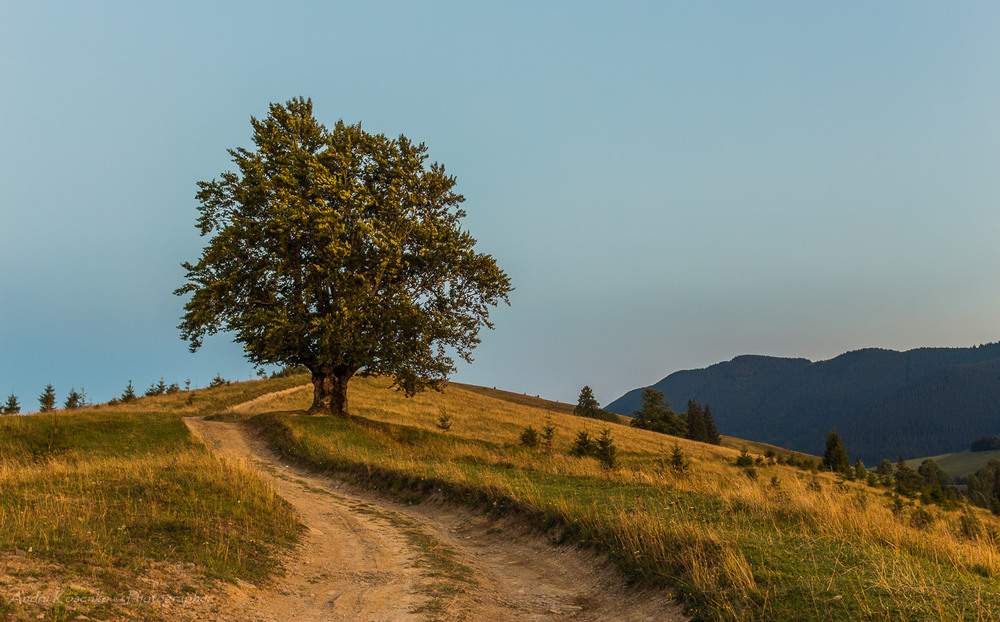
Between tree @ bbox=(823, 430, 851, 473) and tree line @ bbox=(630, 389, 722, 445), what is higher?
tree line @ bbox=(630, 389, 722, 445)

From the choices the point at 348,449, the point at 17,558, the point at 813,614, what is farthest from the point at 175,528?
the point at 348,449

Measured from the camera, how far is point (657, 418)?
89.2 meters

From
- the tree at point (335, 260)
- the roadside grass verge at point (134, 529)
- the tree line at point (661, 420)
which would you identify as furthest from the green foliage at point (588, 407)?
the roadside grass verge at point (134, 529)

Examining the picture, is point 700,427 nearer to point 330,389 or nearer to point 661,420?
point 661,420

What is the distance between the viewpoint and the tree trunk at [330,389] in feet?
104

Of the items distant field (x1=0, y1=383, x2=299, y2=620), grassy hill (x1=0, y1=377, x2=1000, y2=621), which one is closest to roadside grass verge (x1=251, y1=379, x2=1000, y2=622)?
grassy hill (x1=0, y1=377, x2=1000, y2=621)

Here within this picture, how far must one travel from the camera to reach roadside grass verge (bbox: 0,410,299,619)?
616cm

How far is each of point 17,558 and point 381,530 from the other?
6446 millimetres

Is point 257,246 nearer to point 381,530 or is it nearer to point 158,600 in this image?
point 381,530

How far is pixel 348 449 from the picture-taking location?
74.9 ft

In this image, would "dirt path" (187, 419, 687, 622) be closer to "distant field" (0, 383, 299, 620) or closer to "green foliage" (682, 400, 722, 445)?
"distant field" (0, 383, 299, 620)

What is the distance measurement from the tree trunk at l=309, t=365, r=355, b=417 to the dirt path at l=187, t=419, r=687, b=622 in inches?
746

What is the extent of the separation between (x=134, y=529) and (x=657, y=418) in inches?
3464

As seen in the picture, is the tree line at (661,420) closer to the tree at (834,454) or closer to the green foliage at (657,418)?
the green foliage at (657,418)
